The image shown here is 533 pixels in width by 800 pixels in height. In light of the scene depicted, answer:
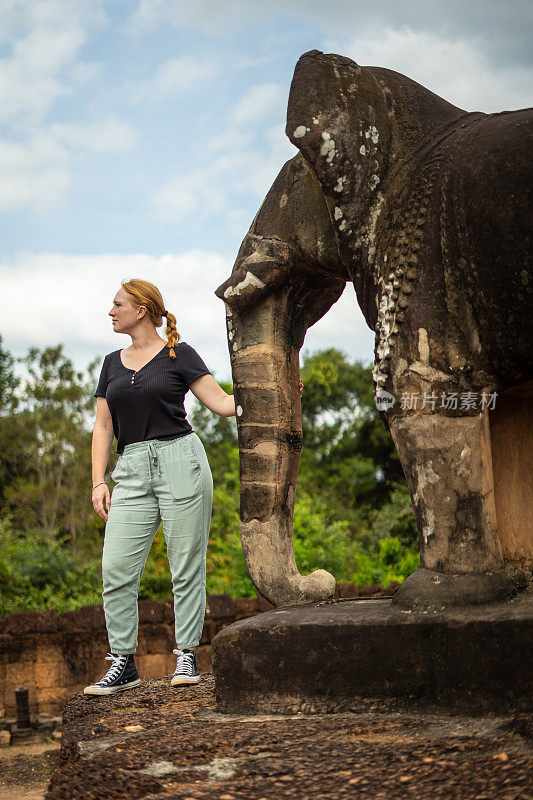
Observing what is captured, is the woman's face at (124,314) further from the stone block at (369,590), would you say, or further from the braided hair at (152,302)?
the stone block at (369,590)

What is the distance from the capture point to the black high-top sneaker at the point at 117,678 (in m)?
3.46

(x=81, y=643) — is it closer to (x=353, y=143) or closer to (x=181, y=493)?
(x=181, y=493)

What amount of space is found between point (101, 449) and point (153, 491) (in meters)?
0.36

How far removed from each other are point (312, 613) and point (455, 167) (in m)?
1.53

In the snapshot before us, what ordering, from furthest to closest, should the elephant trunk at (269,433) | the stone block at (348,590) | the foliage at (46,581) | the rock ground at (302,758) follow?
1. the foliage at (46,581)
2. the stone block at (348,590)
3. the elephant trunk at (269,433)
4. the rock ground at (302,758)

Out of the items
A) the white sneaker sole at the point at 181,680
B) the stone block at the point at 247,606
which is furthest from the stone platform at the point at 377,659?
the stone block at the point at 247,606

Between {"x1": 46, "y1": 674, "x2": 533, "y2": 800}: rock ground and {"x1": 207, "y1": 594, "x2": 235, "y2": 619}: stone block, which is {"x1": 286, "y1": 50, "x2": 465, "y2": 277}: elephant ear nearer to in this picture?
{"x1": 46, "y1": 674, "x2": 533, "y2": 800}: rock ground

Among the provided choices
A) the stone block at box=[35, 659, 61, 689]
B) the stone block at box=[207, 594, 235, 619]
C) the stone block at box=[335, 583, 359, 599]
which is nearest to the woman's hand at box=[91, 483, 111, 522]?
the stone block at box=[207, 594, 235, 619]

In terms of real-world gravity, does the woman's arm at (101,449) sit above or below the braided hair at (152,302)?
below

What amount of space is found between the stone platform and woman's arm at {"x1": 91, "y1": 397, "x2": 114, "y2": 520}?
1014 millimetres

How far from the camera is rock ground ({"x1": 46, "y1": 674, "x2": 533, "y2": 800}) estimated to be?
1.89m

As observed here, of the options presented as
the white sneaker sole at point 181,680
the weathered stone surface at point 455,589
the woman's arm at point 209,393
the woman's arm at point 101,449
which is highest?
the woman's arm at point 209,393

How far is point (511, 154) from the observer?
268 cm

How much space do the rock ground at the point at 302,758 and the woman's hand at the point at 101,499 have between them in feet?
3.34
